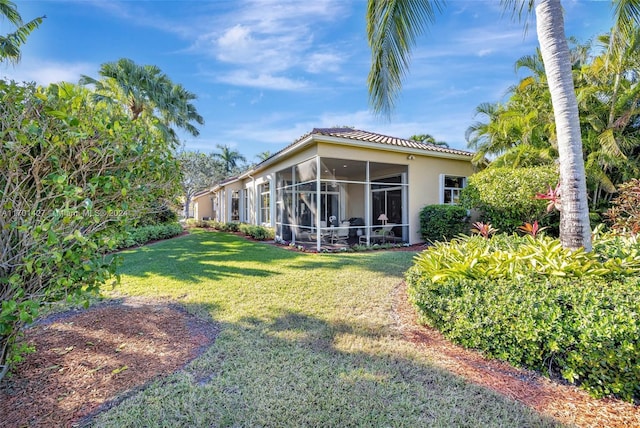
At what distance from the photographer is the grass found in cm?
247

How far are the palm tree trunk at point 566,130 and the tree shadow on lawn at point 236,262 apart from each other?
3734 mm

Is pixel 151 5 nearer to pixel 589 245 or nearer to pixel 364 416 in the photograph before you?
pixel 364 416

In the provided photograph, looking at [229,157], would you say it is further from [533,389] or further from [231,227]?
[533,389]

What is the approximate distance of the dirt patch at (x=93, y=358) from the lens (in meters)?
2.61

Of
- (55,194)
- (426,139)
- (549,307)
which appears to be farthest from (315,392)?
(426,139)

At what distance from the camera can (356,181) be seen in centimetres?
1404

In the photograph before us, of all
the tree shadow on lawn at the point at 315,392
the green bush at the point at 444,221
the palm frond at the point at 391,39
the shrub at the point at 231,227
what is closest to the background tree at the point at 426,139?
the green bush at the point at 444,221

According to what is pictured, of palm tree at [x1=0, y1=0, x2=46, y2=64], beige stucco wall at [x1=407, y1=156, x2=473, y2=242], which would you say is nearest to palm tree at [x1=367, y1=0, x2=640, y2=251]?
beige stucco wall at [x1=407, y1=156, x2=473, y2=242]

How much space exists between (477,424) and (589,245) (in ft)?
10.6

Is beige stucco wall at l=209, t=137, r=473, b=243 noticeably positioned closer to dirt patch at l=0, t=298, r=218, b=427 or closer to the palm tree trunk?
the palm tree trunk

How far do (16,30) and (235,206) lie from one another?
673 inches

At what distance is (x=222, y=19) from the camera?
816 centimetres

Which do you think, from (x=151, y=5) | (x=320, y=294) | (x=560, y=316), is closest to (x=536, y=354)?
(x=560, y=316)

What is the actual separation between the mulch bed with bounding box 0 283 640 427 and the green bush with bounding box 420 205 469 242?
7747mm
